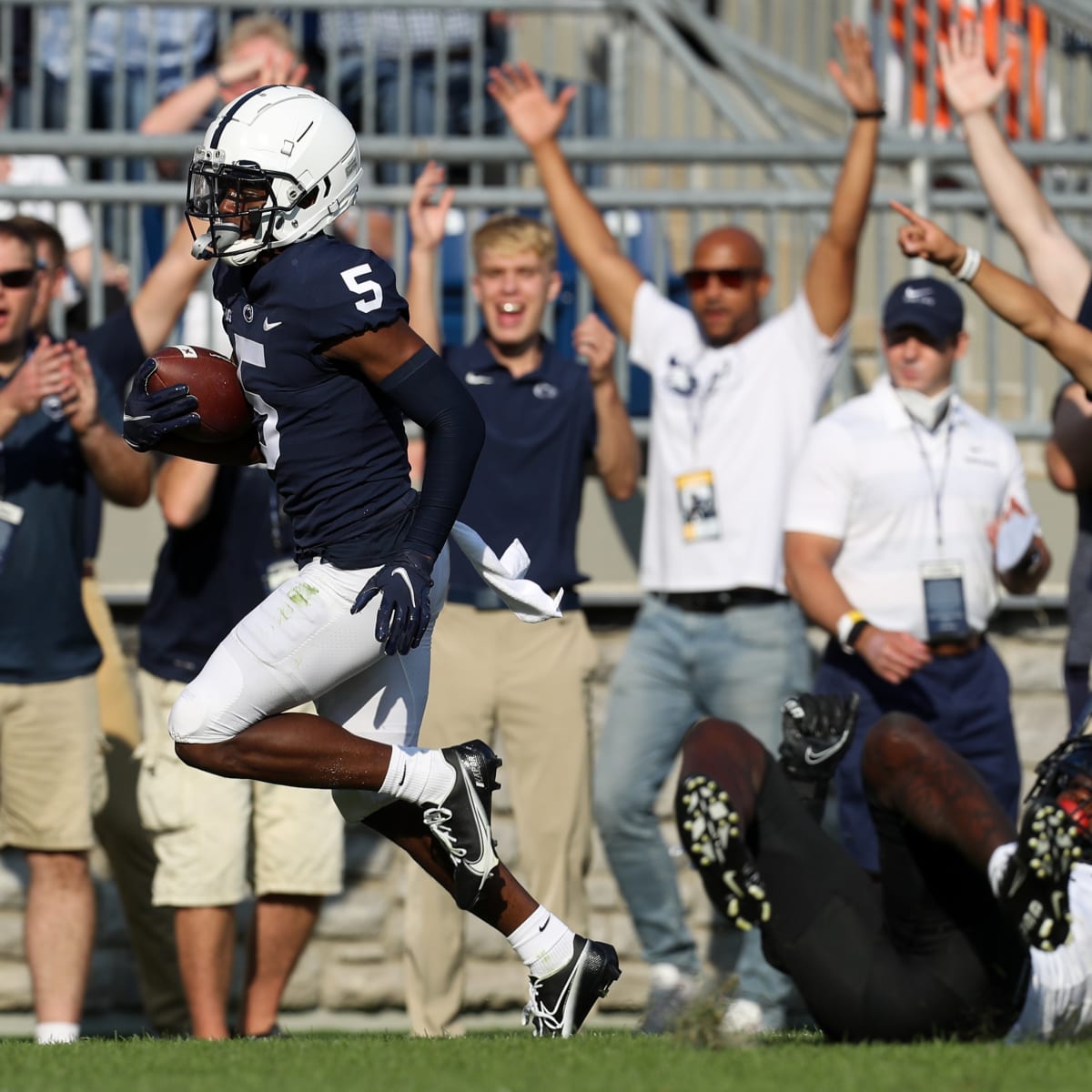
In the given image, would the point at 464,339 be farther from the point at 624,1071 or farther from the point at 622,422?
the point at 624,1071

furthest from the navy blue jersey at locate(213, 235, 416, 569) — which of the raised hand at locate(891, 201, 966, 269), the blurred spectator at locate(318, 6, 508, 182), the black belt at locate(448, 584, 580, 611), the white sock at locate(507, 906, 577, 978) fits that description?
the blurred spectator at locate(318, 6, 508, 182)

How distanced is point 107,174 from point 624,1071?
536cm

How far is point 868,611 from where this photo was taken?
22.2 feet

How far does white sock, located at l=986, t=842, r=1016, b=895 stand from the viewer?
14.2ft

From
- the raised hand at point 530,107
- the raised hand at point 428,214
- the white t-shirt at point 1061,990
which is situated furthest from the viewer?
the raised hand at point 530,107

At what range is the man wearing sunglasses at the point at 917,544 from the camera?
662cm

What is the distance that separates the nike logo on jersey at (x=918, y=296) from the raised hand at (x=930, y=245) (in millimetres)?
916

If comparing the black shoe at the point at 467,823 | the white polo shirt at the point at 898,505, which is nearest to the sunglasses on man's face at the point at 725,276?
the white polo shirt at the point at 898,505

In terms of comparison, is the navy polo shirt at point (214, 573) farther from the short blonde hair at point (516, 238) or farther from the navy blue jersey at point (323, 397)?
the navy blue jersey at point (323, 397)

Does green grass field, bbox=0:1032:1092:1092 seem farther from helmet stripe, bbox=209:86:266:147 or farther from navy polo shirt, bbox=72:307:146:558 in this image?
navy polo shirt, bbox=72:307:146:558

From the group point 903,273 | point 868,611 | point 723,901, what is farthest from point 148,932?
point 903,273

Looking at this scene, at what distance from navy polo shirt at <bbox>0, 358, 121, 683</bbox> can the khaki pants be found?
118cm

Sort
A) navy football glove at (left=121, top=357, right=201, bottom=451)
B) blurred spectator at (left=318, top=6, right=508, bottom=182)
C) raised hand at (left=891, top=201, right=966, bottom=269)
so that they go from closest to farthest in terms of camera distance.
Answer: navy football glove at (left=121, top=357, right=201, bottom=451)
raised hand at (left=891, top=201, right=966, bottom=269)
blurred spectator at (left=318, top=6, right=508, bottom=182)

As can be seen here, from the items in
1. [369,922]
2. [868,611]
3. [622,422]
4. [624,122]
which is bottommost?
[369,922]
